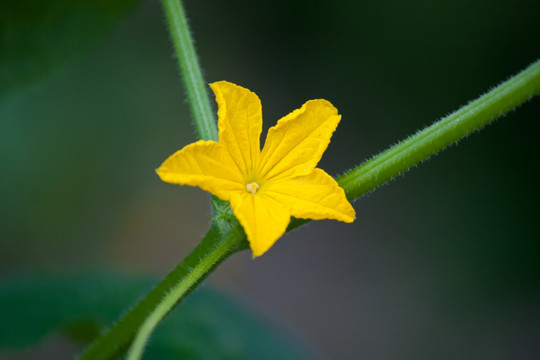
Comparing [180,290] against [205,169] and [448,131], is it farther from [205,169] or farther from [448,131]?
[448,131]

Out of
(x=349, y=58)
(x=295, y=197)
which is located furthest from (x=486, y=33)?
(x=295, y=197)

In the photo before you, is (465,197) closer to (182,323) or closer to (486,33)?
(486,33)

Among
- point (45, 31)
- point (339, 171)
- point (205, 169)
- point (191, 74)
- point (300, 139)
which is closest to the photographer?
point (205, 169)

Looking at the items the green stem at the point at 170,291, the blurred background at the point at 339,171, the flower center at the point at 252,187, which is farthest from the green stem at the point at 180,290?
the blurred background at the point at 339,171

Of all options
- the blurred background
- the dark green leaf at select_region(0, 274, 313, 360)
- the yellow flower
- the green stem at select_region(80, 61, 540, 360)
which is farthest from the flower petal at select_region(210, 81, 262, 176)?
the blurred background

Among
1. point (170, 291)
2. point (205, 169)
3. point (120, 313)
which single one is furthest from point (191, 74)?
point (120, 313)

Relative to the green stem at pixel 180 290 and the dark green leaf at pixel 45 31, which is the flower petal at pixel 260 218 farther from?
the dark green leaf at pixel 45 31
